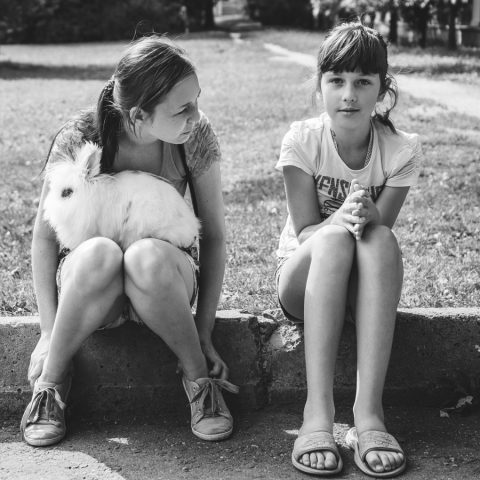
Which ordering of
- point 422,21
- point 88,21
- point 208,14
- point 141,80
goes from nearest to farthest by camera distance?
point 141,80
point 422,21
point 88,21
point 208,14

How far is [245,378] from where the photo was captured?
3.03 metres

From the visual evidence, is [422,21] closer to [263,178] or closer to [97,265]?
[263,178]

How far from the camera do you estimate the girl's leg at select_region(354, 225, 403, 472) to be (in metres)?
2.61

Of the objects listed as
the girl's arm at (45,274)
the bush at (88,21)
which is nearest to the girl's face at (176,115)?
the girl's arm at (45,274)

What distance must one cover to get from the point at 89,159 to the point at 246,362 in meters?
0.94

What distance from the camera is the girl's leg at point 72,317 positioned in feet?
8.45

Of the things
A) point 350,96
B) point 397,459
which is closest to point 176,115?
point 350,96

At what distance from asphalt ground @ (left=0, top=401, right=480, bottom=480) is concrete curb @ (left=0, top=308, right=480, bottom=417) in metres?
0.07

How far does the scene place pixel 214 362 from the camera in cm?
291

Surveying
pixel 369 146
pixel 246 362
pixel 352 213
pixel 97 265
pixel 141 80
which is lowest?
pixel 246 362

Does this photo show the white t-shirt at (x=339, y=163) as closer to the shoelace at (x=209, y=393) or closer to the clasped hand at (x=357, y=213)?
the clasped hand at (x=357, y=213)

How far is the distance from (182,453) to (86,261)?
2.28ft

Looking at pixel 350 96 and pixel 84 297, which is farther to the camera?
pixel 350 96

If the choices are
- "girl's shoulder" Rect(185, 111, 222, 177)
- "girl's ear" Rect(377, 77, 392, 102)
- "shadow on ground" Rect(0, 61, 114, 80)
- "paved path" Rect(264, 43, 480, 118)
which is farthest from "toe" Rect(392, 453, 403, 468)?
"shadow on ground" Rect(0, 61, 114, 80)
